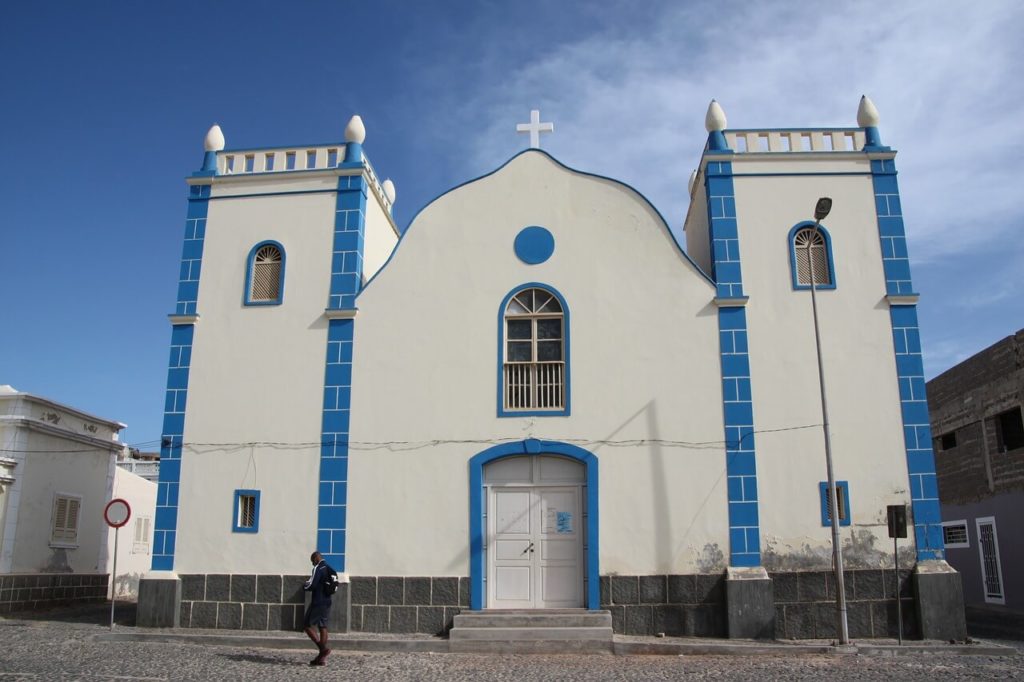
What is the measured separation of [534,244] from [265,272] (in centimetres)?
465

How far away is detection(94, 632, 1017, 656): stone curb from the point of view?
37.5ft

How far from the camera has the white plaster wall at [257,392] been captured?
13.2 m

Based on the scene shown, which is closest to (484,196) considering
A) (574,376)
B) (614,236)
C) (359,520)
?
(614,236)

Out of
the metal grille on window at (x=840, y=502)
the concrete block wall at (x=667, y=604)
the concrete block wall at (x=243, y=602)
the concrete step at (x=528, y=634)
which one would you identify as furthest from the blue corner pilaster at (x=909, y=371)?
the concrete block wall at (x=243, y=602)

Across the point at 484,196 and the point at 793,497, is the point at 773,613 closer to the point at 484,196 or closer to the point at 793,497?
the point at 793,497

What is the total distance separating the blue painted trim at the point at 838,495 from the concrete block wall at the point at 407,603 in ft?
17.8

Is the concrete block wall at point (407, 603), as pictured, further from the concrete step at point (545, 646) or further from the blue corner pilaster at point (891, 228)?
the blue corner pilaster at point (891, 228)

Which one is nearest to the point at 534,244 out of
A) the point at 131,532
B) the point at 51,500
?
the point at 51,500

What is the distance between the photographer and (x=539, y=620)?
1206 cm

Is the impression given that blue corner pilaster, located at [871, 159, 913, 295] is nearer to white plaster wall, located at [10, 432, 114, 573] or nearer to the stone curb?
the stone curb

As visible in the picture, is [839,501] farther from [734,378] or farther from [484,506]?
[484,506]

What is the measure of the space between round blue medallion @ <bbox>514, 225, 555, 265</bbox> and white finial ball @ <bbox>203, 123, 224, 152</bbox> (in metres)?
5.79

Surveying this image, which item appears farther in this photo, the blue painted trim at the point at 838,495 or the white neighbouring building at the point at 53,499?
the white neighbouring building at the point at 53,499

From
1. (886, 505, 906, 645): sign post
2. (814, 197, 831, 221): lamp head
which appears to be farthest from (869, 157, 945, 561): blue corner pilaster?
(814, 197, 831, 221): lamp head
